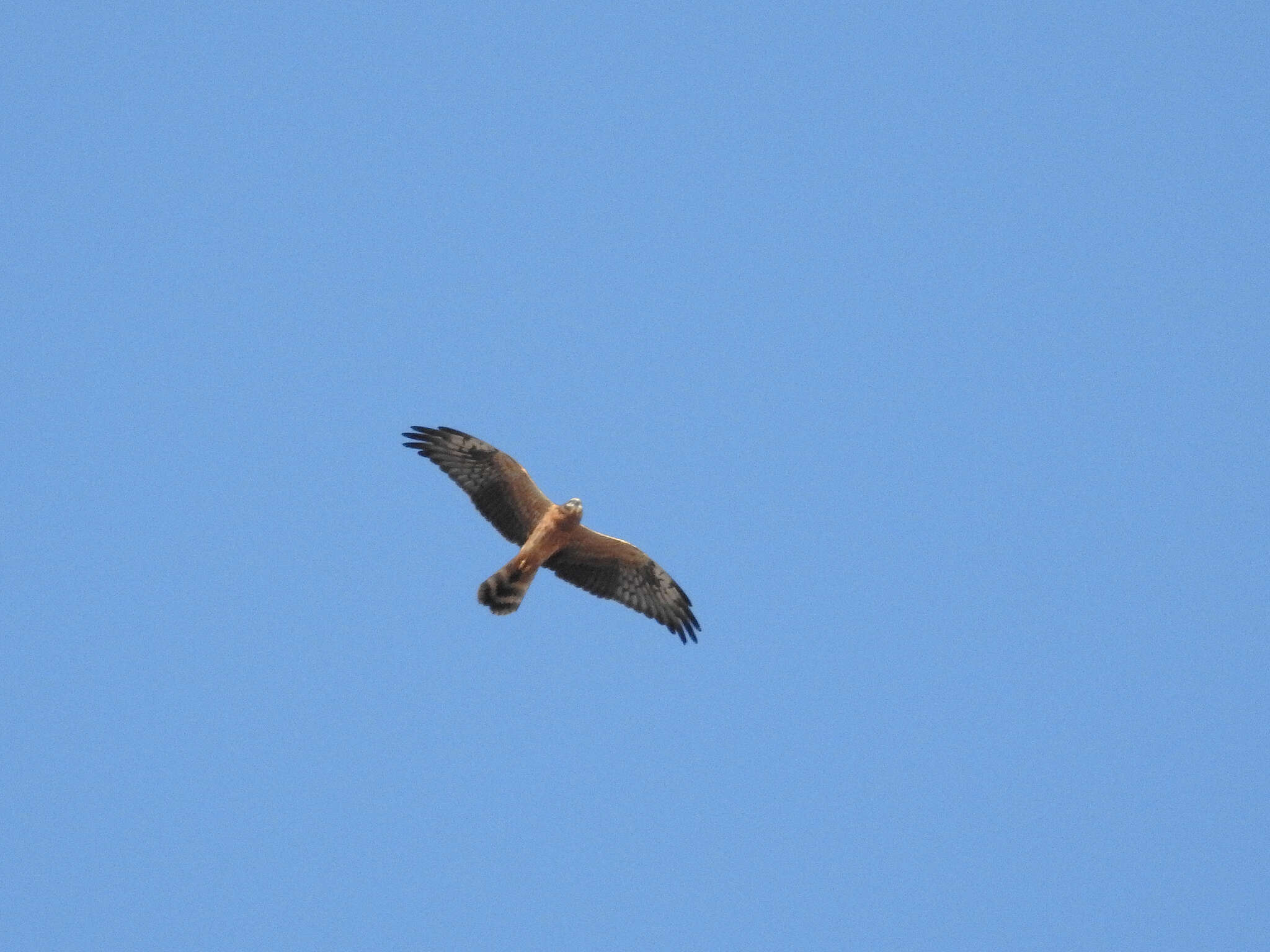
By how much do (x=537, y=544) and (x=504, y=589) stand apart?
0.66 meters

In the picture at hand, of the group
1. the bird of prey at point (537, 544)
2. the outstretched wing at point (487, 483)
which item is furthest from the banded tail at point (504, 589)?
the outstretched wing at point (487, 483)

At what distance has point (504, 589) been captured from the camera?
14.8 m

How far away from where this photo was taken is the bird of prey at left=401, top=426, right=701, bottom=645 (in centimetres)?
1480

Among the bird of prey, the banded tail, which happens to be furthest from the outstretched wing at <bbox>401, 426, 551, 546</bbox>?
the banded tail

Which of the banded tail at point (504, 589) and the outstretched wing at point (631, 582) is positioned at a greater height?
the outstretched wing at point (631, 582)

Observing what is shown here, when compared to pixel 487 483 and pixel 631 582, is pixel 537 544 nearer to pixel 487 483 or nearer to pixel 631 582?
pixel 487 483

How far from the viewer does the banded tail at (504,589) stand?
1472cm

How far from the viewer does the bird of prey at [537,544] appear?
48.6 ft

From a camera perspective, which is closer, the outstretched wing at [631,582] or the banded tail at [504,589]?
the banded tail at [504,589]

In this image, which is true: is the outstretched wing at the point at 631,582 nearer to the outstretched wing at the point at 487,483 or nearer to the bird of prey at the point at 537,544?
the bird of prey at the point at 537,544

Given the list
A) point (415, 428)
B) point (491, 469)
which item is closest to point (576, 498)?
point (491, 469)

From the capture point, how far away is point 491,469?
50.1 feet

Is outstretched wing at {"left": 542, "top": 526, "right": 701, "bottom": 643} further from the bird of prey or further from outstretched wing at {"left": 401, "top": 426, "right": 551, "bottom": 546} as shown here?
outstretched wing at {"left": 401, "top": 426, "right": 551, "bottom": 546}

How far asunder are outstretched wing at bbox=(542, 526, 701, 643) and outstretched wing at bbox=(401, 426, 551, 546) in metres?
0.63
